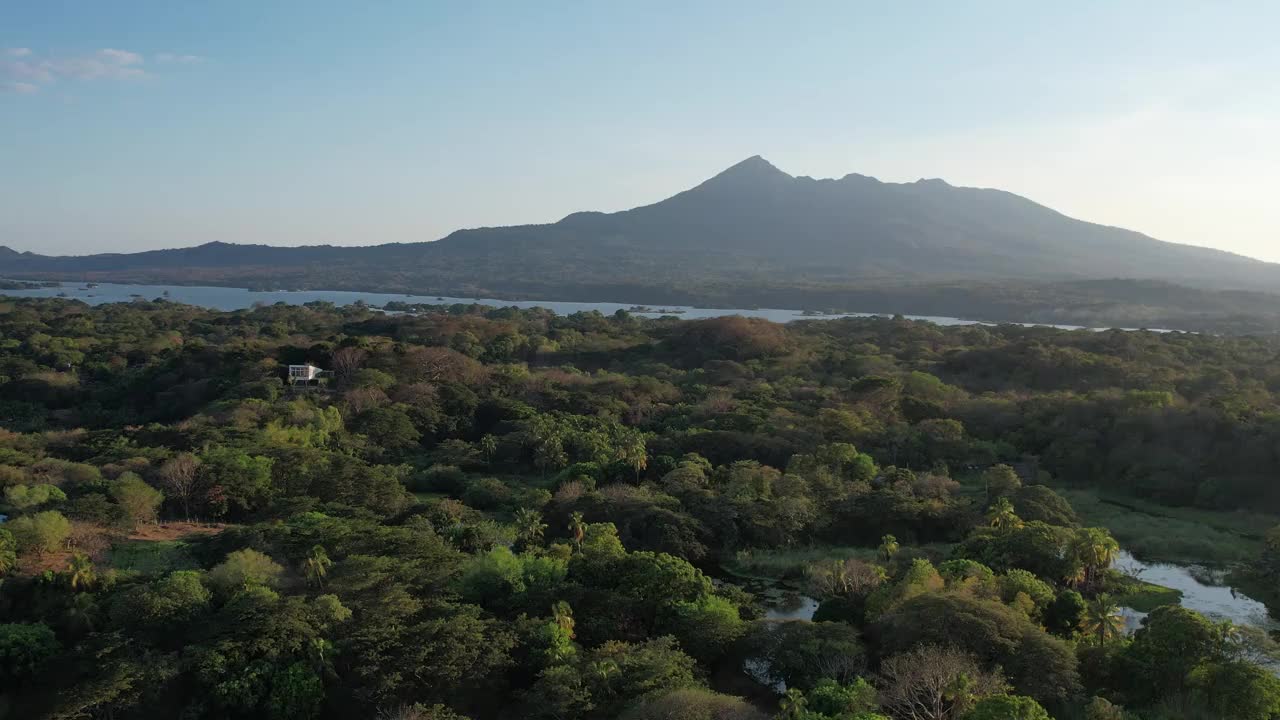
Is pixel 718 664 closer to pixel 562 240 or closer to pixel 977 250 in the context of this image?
pixel 977 250

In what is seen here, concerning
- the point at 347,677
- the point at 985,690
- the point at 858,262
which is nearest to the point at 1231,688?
the point at 985,690

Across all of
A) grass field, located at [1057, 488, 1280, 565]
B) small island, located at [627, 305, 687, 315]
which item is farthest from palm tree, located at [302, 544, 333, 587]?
small island, located at [627, 305, 687, 315]

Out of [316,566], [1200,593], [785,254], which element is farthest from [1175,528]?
[785,254]

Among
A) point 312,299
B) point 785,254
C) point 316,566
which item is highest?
point 785,254

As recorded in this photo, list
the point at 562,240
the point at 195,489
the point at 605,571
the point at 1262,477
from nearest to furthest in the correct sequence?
the point at 605,571
the point at 195,489
the point at 1262,477
the point at 562,240

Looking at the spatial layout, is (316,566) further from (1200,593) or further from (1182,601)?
(1200,593)

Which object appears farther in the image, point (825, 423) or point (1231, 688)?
point (825, 423)
